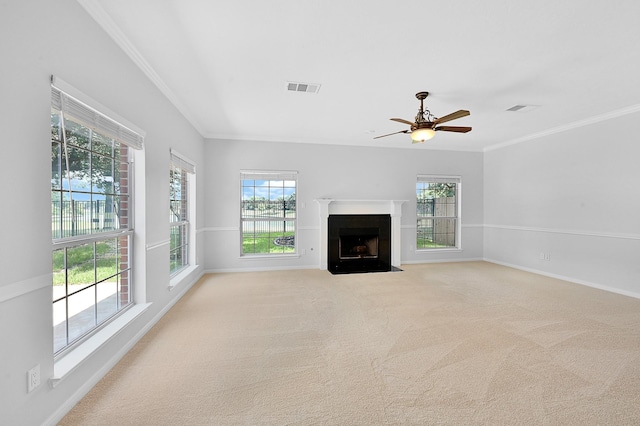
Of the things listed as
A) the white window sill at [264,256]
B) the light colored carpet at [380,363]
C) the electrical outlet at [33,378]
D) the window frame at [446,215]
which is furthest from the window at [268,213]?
the electrical outlet at [33,378]

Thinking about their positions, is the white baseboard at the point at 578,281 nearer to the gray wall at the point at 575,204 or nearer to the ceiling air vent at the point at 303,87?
the gray wall at the point at 575,204

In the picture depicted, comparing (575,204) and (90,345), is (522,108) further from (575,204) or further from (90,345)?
(90,345)

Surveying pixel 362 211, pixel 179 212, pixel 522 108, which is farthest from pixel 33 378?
pixel 522 108

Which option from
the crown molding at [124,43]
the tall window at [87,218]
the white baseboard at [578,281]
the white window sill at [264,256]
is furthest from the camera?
the white window sill at [264,256]

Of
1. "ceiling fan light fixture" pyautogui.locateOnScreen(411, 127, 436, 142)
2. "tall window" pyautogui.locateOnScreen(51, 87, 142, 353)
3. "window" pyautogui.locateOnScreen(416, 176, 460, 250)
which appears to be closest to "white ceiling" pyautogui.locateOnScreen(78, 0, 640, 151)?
"ceiling fan light fixture" pyautogui.locateOnScreen(411, 127, 436, 142)

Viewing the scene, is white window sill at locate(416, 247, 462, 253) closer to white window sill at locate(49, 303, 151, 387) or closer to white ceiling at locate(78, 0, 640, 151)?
white ceiling at locate(78, 0, 640, 151)

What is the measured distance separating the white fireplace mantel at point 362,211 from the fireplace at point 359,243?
0.27 ft

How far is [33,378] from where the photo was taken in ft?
4.98

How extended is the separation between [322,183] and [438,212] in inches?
114

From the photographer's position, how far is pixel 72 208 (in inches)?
78.1

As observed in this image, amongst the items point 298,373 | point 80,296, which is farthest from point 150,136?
point 298,373

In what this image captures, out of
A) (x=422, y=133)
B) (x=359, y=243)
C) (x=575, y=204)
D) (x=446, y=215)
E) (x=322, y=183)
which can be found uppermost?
(x=422, y=133)

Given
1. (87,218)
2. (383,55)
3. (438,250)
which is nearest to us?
(87,218)

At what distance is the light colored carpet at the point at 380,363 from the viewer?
1.77 m
